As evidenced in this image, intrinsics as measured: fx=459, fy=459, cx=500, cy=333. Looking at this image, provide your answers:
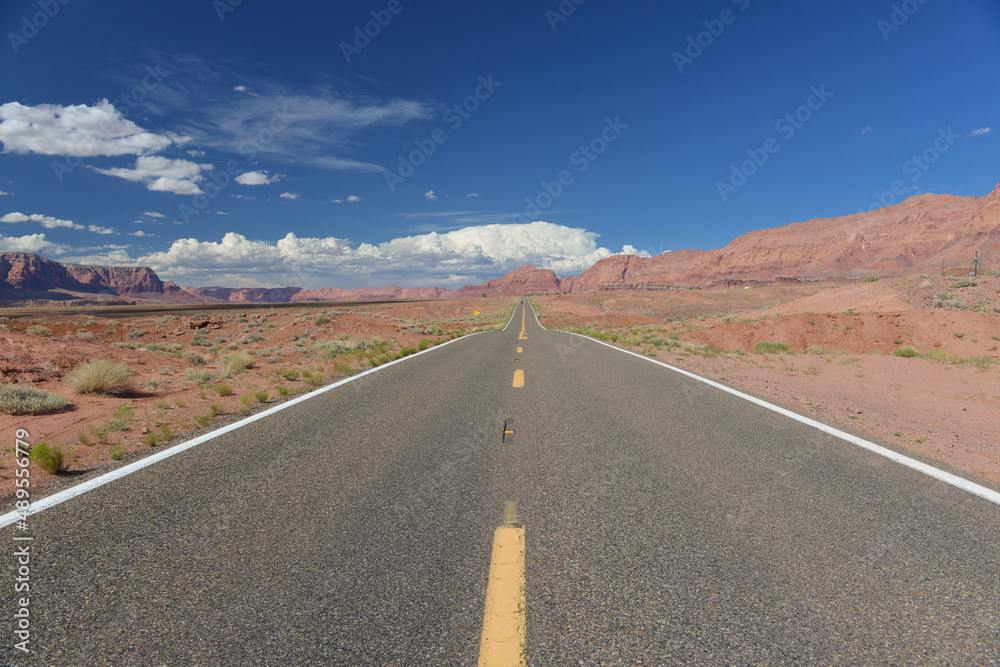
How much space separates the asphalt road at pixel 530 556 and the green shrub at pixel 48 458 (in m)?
0.82

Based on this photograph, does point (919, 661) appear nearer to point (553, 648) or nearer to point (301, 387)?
point (553, 648)

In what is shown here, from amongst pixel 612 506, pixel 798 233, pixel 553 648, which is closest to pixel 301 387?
pixel 612 506

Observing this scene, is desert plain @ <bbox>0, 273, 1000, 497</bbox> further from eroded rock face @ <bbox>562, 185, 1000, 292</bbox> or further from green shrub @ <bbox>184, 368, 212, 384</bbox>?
eroded rock face @ <bbox>562, 185, 1000, 292</bbox>

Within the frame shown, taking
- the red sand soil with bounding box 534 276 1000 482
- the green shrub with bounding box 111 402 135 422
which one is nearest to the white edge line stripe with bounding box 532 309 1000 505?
the red sand soil with bounding box 534 276 1000 482

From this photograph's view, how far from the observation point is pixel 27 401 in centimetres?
692

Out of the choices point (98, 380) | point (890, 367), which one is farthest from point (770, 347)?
point (98, 380)

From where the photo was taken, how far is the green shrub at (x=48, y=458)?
4.08 metres

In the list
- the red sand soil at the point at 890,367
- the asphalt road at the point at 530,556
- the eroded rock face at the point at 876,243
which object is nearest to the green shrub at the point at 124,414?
the asphalt road at the point at 530,556

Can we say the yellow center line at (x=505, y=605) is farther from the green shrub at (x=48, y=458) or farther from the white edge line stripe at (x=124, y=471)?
the green shrub at (x=48, y=458)

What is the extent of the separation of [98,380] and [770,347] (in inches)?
810

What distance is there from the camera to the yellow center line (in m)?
1.96

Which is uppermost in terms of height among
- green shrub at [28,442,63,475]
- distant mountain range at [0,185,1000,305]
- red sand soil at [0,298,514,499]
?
distant mountain range at [0,185,1000,305]

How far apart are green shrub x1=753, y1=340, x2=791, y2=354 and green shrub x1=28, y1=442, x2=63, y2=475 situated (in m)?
19.0

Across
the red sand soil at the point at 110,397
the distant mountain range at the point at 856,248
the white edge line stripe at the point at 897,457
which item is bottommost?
the red sand soil at the point at 110,397
